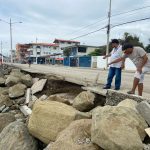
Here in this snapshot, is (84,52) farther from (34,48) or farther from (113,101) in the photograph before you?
(113,101)

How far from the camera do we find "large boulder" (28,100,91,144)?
5.58 metres

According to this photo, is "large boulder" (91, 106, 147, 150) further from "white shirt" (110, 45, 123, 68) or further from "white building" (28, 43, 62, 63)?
"white building" (28, 43, 62, 63)

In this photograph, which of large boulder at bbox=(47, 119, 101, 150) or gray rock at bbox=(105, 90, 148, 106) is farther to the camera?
gray rock at bbox=(105, 90, 148, 106)

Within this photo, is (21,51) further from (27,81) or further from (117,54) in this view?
(117,54)

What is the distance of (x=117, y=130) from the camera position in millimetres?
4086

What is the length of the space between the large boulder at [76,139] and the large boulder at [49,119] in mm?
742

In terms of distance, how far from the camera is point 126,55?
692 cm

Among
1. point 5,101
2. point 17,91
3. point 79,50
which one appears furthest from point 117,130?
point 79,50

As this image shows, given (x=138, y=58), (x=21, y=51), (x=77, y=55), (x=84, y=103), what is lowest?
(x=21, y=51)

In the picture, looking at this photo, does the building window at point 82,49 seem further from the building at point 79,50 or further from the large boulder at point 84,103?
the large boulder at point 84,103

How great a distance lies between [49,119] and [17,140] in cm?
79

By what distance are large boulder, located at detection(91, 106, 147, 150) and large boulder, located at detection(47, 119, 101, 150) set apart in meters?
0.20

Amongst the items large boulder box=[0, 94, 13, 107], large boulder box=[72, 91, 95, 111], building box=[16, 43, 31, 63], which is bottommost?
building box=[16, 43, 31, 63]

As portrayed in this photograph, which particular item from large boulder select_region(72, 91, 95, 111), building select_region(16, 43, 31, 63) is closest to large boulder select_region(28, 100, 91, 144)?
large boulder select_region(72, 91, 95, 111)
